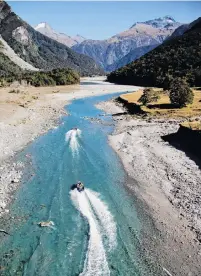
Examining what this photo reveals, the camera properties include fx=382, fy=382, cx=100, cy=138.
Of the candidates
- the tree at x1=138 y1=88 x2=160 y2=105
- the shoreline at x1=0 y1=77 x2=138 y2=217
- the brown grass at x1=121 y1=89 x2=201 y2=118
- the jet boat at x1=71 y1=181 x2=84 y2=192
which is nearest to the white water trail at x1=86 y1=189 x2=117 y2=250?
the jet boat at x1=71 y1=181 x2=84 y2=192

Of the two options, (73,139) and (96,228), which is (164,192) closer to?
(96,228)

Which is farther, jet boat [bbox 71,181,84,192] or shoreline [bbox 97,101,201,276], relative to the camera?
jet boat [bbox 71,181,84,192]

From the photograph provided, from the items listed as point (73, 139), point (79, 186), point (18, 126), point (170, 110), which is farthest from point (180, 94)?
point (79, 186)

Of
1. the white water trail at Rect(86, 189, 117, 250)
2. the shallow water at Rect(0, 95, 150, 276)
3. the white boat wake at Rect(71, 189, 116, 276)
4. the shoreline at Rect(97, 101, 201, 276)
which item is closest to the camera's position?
the white boat wake at Rect(71, 189, 116, 276)

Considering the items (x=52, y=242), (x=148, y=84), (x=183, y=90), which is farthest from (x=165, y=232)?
(x=148, y=84)

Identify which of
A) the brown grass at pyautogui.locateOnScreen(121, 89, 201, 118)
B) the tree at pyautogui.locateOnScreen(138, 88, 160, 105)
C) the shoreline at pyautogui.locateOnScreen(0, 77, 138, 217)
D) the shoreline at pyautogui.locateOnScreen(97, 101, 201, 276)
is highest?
the tree at pyautogui.locateOnScreen(138, 88, 160, 105)

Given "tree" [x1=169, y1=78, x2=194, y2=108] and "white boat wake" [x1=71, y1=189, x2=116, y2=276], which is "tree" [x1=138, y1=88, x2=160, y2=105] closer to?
"tree" [x1=169, y1=78, x2=194, y2=108]

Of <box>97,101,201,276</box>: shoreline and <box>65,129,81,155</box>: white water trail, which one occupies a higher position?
<box>65,129,81,155</box>: white water trail
